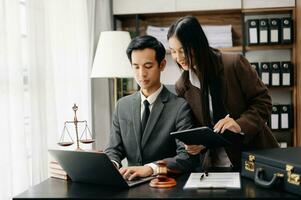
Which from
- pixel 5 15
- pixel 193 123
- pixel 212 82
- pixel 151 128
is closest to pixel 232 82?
pixel 212 82

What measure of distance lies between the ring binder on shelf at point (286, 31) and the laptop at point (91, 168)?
249cm

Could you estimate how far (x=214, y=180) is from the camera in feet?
4.50

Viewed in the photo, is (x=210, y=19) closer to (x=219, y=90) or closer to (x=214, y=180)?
(x=219, y=90)

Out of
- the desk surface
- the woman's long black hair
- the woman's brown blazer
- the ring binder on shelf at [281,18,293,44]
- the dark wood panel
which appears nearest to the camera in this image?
the desk surface

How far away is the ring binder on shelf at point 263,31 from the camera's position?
3.51 meters

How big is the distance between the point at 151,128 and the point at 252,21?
7.04ft

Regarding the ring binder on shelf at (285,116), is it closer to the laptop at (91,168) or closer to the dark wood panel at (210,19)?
the dark wood panel at (210,19)

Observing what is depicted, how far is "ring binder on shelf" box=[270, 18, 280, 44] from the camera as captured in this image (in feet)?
11.5

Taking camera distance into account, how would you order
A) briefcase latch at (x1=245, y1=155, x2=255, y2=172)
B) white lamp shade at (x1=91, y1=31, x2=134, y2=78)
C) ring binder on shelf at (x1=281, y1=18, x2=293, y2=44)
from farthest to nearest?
ring binder on shelf at (x1=281, y1=18, x2=293, y2=44) < white lamp shade at (x1=91, y1=31, x2=134, y2=78) < briefcase latch at (x1=245, y1=155, x2=255, y2=172)

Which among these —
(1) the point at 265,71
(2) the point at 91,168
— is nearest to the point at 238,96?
(2) the point at 91,168

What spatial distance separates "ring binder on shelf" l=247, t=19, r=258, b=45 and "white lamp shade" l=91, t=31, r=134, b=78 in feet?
3.62

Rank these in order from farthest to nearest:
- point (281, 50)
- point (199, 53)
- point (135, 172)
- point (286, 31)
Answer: point (281, 50)
point (286, 31)
point (199, 53)
point (135, 172)

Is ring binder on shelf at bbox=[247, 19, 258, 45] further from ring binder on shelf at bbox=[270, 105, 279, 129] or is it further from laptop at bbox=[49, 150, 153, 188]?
laptop at bbox=[49, 150, 153, 188]

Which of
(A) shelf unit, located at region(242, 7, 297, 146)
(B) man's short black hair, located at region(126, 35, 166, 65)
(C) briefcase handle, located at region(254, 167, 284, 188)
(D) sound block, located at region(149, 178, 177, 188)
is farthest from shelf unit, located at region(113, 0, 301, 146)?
(D) sound block, located at region(149, 178, 177, 188)
